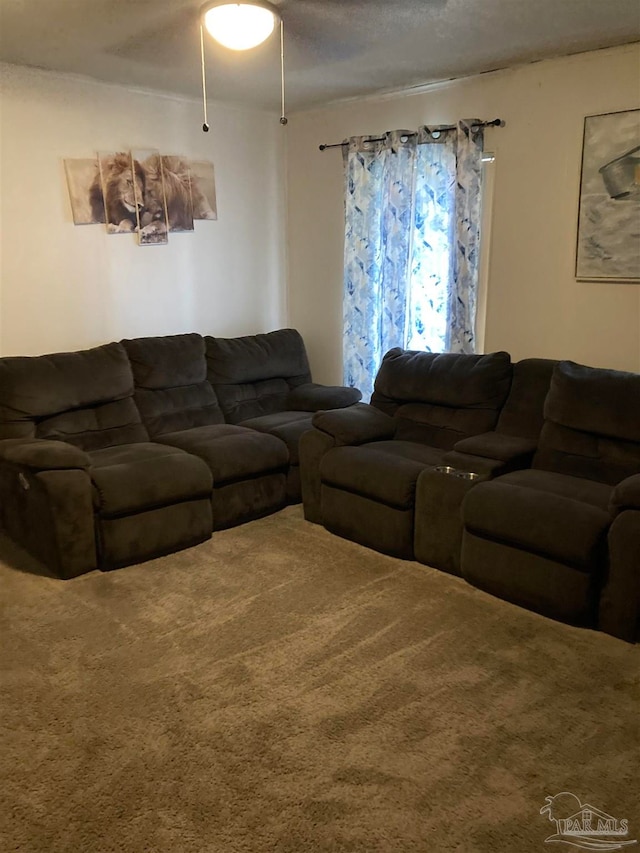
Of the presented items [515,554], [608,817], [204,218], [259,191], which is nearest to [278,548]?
[515,554]

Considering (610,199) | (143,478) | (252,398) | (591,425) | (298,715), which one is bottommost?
(298,715)

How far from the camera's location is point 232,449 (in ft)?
12.7

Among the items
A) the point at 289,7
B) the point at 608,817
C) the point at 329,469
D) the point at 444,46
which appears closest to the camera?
the point at 608,817

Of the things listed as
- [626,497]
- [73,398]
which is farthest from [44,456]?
[626,497]

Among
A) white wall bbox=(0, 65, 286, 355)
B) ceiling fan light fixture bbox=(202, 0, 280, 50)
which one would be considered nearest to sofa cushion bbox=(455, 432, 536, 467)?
ceiling fan light fixture bbox=(202, 0, 280, 50)

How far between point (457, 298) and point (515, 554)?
177cm

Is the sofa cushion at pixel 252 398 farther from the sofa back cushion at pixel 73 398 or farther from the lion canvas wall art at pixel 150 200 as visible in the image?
the lion canvas wall art at pixel 150 200

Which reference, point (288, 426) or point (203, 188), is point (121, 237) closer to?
point (203, 188)

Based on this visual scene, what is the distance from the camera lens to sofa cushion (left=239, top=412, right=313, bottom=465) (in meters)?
4.14

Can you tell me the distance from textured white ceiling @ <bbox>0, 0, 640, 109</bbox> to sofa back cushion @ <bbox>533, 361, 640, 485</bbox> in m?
1.53

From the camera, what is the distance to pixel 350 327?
4828mm

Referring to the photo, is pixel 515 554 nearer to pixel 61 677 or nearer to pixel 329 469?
pixel 329 469

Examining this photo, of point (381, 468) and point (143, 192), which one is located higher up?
point (143, 192)

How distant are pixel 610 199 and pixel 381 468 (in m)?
1.78
